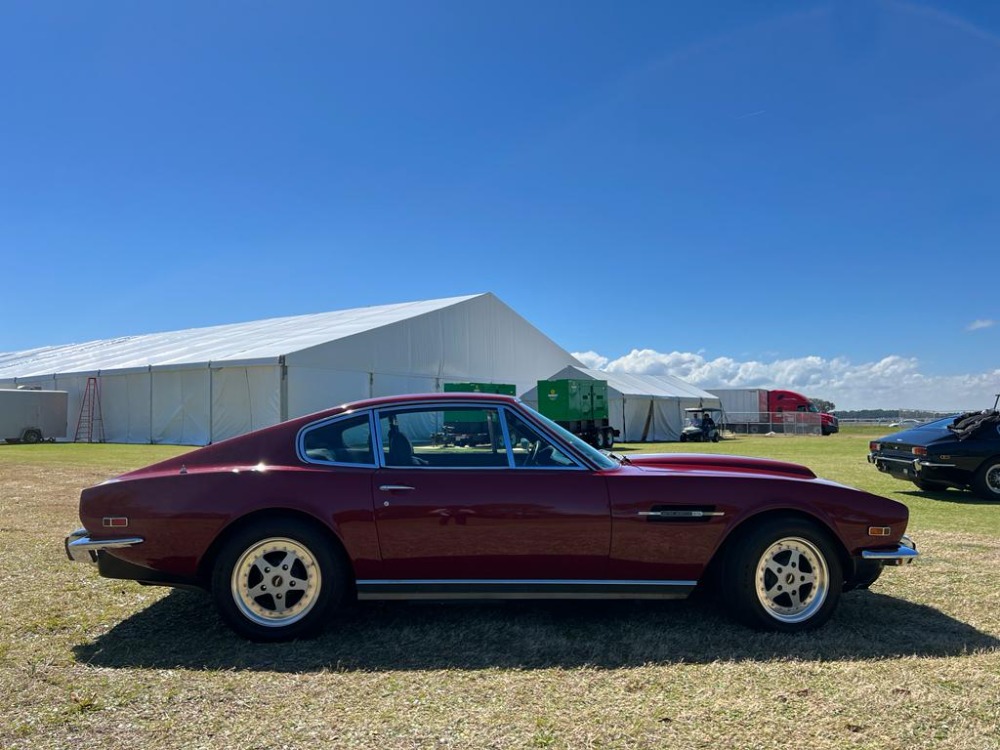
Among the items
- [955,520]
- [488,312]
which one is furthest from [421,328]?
[955,520]

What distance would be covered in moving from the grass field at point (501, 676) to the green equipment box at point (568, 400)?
836 inches

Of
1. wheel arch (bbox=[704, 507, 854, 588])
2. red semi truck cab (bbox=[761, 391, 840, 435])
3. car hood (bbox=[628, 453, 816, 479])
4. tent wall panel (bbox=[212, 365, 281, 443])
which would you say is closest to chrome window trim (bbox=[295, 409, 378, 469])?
car hood (bbox=[628, 453, 816, 479])

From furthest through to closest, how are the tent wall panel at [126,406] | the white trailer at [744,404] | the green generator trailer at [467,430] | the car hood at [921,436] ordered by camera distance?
the white trailer at [744,404], the tent wall panel at [126,406], the car hood at [921,436], the green generator trailer at [467,430]

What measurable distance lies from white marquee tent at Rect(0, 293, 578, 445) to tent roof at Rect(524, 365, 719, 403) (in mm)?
3197

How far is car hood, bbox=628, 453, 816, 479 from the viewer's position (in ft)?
14.2

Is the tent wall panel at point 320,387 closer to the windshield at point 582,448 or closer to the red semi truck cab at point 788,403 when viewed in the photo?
the windshield at point 582,448

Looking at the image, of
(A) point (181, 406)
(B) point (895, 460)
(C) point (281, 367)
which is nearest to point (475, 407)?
(B) point (895, 460)

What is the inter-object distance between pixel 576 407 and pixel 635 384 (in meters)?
10.9

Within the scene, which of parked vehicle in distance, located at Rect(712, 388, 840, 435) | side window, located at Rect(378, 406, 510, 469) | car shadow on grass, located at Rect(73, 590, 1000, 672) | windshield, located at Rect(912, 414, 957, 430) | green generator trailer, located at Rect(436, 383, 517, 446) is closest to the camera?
car shadow on grass, located at Rect(73, 590, 1000, 672)

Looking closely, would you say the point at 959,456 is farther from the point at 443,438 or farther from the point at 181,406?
the point at 181,406

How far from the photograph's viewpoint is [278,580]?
12.3 ft

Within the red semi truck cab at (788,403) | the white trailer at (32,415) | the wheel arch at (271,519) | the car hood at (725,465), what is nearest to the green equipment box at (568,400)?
the white trailer at (32,415)

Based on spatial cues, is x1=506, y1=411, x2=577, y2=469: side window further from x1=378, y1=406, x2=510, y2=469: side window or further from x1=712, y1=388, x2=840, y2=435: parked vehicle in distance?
x1=712, y1=388, x2=840, y2=435: parked vehicle in distance

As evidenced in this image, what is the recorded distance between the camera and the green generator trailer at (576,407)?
26141 mm
